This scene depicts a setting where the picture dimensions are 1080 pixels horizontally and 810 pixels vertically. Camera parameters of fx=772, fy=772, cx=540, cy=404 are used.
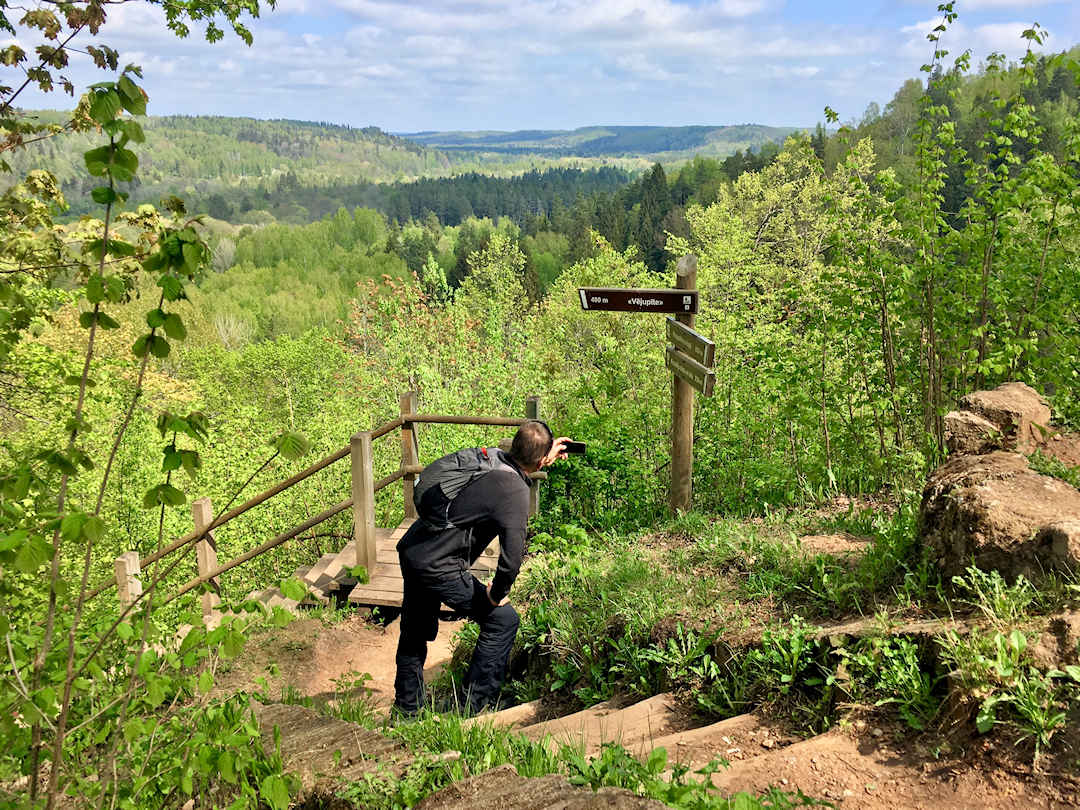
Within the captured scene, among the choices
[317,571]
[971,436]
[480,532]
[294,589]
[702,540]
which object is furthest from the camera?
[317,571]

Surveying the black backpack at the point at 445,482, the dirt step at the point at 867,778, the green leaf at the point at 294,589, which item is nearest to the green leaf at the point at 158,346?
the green leaf at the point at 294,589

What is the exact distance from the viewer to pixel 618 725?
11.7ft

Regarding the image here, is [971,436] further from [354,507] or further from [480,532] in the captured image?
[354,507]

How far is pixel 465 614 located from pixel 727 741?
1.58 metres

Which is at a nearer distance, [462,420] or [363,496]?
[363,496]

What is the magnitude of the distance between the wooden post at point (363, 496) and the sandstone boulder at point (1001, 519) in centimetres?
407

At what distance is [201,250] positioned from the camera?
1884 millimetres

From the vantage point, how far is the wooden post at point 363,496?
6.25 metres

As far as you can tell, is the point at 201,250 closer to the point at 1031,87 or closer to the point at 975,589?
the point at 975,589

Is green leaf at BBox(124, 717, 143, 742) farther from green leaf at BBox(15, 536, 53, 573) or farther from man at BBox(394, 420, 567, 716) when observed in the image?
man at BBox(394, 420, 567, 716)

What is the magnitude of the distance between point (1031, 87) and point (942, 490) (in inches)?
149

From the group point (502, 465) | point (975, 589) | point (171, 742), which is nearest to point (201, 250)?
point (171, 742)

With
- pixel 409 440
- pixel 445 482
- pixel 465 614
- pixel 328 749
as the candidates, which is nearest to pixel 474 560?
pixel 465 614

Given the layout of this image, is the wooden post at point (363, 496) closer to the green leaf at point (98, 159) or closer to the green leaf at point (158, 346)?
the green leaf at point (158, 346)
